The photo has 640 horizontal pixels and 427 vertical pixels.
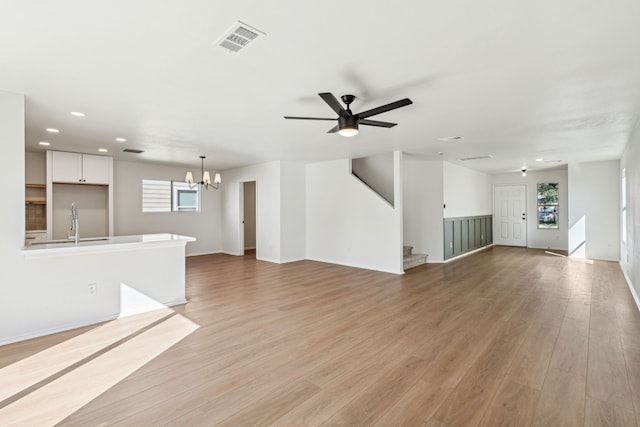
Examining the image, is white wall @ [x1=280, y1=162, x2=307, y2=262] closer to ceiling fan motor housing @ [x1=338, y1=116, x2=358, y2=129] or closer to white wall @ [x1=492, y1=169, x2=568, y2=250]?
ceiling fan motor housing @ [x1=338, y1=116, x2=358, y2=129]

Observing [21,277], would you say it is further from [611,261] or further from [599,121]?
[611,261]

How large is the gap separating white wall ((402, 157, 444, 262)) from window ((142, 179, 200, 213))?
563cm

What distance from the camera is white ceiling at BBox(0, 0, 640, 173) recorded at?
1.83m

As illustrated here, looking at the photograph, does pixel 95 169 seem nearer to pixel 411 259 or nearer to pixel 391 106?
pixel 391 106

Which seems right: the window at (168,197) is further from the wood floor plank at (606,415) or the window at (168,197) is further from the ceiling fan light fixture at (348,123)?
the wood floor plank at (606,415)

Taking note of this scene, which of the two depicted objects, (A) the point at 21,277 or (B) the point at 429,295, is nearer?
(A) the point at 21,277

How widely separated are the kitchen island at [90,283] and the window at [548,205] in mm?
10342

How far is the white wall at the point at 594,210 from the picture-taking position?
7309 mm

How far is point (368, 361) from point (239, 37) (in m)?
2.75

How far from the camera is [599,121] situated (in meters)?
4.04

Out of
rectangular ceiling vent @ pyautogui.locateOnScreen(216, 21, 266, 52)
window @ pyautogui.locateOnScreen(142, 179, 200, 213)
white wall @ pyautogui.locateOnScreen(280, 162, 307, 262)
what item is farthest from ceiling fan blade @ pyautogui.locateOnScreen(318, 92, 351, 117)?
window @ pyautogui.locateOnScreen(142, 179, 200, 213)

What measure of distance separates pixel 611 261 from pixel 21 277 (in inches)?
429

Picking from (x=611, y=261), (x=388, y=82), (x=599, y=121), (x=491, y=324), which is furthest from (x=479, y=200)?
(x=388, y=82)

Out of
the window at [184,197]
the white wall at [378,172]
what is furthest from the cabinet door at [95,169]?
the white wall at [378,172]
